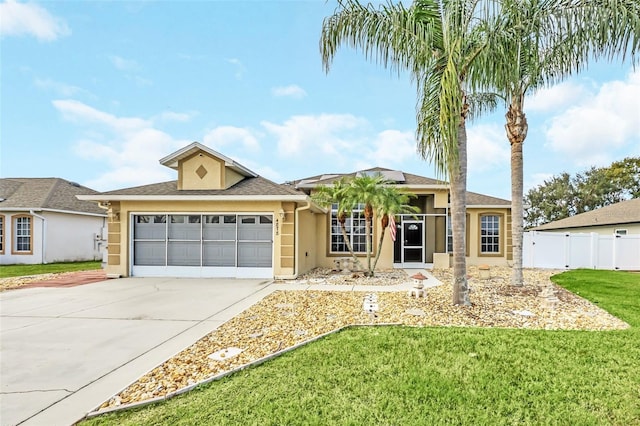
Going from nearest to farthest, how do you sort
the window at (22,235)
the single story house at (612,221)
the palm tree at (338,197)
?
1. the palm tree at (338,197)
2. the window at (22,235)
3. the single story house at (612,221)

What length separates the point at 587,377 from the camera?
12.8 ft

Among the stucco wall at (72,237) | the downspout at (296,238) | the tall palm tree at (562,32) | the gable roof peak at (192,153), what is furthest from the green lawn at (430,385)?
the stucco wall at (72,237)

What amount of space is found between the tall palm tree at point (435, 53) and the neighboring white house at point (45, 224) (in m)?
16.0

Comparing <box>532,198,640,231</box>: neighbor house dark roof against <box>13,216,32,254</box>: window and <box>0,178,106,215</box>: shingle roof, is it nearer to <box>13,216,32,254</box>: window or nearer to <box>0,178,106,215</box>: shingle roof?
<box>0,178,106,215</box>: shingle roof

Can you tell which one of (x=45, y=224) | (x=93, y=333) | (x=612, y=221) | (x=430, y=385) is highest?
(x=612, y=221)

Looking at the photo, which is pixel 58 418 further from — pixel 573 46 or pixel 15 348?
pixel 573 46

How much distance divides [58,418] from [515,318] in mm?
7371

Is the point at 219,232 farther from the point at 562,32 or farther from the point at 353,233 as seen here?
the point at 562,32

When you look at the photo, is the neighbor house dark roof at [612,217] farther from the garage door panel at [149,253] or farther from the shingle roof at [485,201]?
the garage door panel at [149,253]

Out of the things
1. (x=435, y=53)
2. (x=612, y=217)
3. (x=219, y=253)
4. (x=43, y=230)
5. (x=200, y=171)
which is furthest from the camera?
(x=612, y=217)

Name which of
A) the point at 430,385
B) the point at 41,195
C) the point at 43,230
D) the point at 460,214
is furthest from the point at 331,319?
the point at 41,195

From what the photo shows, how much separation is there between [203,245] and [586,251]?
17.8 m

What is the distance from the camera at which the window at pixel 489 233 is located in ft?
55.1

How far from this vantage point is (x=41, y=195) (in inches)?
748
